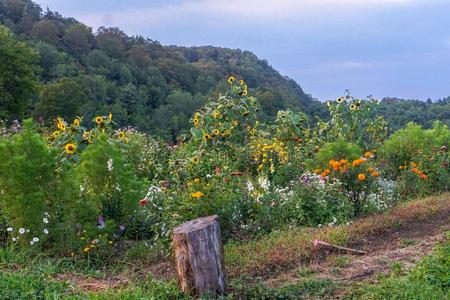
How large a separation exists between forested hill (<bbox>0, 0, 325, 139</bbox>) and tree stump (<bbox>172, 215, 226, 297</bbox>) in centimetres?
2024

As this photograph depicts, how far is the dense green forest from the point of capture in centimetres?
2681

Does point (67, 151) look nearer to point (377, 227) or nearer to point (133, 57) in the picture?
point (377, 227)

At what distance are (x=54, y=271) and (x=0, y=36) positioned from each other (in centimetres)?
2464

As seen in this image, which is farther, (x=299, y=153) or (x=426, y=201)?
(x=299, y=153)

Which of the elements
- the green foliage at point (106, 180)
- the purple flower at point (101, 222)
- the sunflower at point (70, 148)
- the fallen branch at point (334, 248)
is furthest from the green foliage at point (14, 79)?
the fallen branch at point (334, 248)

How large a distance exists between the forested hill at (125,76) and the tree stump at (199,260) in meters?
20.2

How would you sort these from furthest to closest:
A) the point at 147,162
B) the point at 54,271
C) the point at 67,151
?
the point at 147,162 < the point at 67,151 < the point at 54,271

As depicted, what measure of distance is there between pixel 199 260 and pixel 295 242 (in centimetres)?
148

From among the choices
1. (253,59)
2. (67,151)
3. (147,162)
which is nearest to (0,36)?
(147,162)

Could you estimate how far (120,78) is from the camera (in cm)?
4656

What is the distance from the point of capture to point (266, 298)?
4.13 m

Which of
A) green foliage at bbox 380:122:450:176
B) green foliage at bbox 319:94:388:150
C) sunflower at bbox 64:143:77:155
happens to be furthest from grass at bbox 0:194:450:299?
green foliage at bbox 319:94:388:150

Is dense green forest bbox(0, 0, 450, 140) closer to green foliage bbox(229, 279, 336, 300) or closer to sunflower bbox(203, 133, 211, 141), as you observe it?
sunflower bbox(203, 133, 211, 141)

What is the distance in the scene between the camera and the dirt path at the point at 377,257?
462cm
